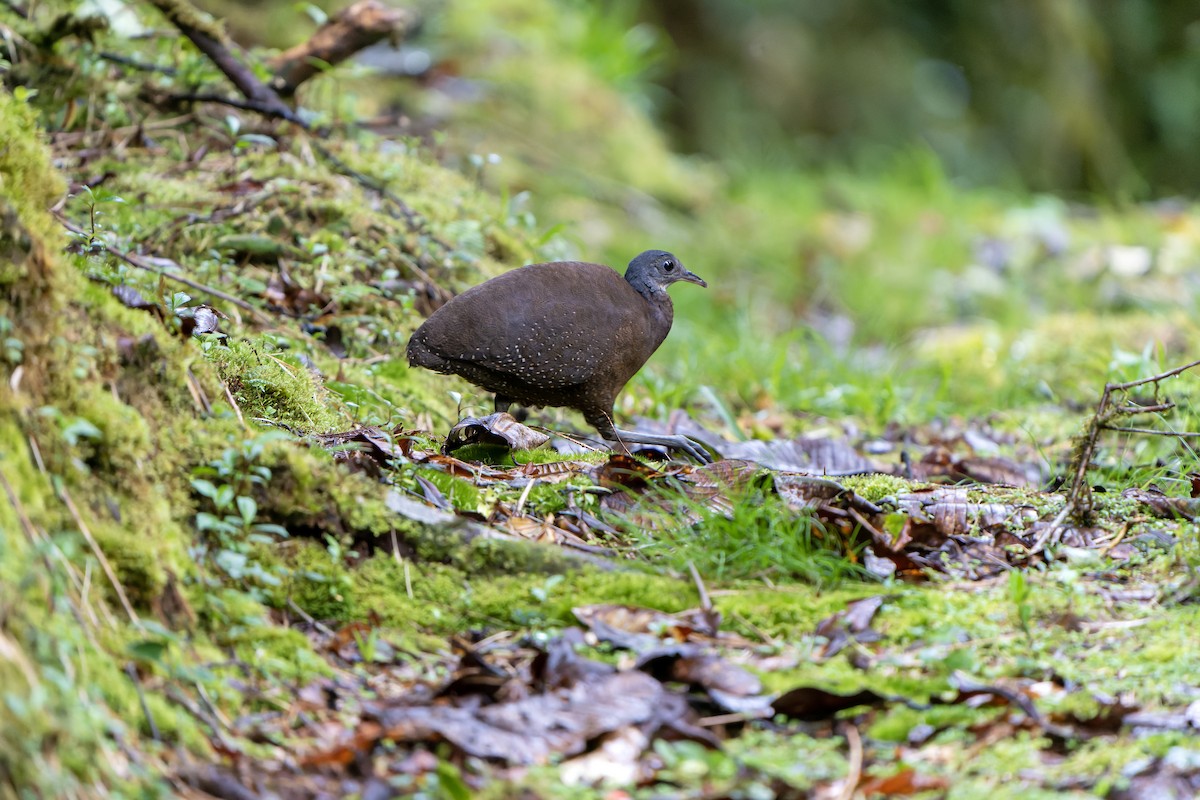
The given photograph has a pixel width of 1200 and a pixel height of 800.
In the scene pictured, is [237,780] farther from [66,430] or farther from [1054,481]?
[1054,481]

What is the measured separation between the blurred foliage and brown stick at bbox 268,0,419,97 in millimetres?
7018

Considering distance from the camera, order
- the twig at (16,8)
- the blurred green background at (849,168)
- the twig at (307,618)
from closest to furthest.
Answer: the twig at (307,618) < the twig at (16,8) < the blurred green background at (849,168)

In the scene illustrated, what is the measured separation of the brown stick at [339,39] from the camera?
589cm

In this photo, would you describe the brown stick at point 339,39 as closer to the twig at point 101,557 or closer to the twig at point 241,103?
the twig at point 241,103

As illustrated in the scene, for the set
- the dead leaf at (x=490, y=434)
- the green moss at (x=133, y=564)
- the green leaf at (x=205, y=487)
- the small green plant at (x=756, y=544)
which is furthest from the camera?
the dead leaf at (x=490, y=434)

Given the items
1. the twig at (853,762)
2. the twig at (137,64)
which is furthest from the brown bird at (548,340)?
the twig at (137,64)

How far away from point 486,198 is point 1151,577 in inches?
177

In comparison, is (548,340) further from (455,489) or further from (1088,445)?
(1088,445)

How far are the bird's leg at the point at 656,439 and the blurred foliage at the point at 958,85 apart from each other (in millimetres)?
8339

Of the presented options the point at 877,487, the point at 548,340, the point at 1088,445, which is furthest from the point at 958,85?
the point at 1088,445

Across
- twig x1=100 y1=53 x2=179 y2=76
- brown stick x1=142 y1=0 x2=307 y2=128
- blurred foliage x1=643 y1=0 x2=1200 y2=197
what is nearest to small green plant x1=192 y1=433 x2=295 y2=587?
brown stick x1=142 y1=0 x2=307 y2=128

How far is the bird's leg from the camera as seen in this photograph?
425 centimetres

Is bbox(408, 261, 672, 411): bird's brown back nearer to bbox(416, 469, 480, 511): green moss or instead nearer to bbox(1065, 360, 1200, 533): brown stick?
bbox(416, 469, 480, 511): green moss

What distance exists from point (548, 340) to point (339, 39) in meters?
2.59
